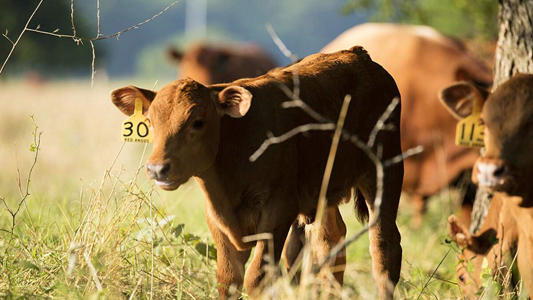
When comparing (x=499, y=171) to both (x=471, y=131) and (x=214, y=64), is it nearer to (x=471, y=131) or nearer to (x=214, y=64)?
(x=471, y=131)

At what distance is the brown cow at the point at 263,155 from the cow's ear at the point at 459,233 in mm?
992

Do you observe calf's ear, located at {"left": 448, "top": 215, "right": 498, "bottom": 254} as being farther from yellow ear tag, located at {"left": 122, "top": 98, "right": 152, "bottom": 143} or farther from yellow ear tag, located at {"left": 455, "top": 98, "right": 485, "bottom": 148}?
yellow ear tag, located at {"left": 122, "top": 98, "right": 152, "bottom": 143}

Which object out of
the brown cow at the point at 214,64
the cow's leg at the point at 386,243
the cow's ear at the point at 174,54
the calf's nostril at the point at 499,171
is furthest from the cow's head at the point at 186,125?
the cow's ear at the point at 174,54

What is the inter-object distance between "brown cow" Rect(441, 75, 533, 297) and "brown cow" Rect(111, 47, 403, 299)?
2.02ft

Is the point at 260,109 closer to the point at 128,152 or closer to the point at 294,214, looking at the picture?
the point at 294,214

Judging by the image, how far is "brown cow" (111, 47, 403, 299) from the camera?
14.0ft

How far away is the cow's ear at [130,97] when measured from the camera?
456cm

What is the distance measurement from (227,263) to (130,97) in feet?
3.80

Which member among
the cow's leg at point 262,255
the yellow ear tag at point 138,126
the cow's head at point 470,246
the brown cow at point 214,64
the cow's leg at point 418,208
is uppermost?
the brown cow at point 214,64

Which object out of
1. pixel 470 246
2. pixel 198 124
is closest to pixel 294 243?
pixel 470 246

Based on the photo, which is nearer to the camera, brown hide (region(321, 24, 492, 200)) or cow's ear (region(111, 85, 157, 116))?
cow's ear (region(111, 85, 157, 116))

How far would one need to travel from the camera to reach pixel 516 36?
20.4 ft

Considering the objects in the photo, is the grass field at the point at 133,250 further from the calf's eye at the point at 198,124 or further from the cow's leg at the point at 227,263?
the calf's eye at the point at 198,124

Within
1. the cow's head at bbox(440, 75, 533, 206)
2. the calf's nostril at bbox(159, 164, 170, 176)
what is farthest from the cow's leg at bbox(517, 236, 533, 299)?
the calf's nostril at bbox(159, 164, 170, 176)
